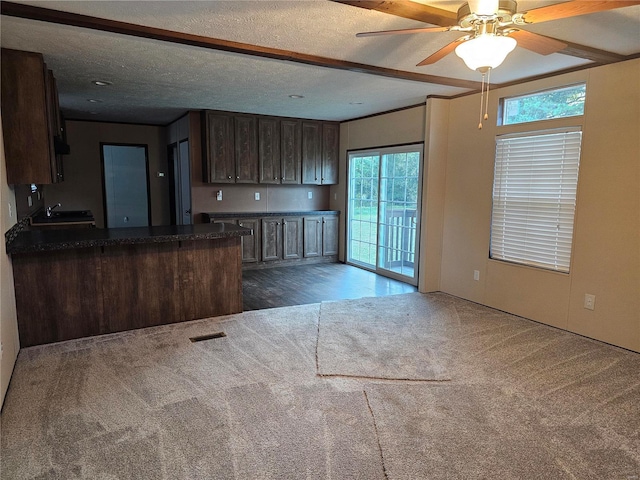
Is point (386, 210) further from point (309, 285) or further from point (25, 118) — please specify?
point (25, 118)

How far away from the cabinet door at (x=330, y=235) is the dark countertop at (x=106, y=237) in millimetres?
2918

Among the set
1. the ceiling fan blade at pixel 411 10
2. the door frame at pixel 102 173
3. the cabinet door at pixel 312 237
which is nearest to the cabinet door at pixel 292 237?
the cabinet door at pixel 312 237

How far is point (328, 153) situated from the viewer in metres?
6.88

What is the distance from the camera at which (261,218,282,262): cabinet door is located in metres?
6.39

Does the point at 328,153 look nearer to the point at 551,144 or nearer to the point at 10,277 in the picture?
the point at 551,144

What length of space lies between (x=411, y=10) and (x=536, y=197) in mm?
2521

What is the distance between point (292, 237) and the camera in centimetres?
666

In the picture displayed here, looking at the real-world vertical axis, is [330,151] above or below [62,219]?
above

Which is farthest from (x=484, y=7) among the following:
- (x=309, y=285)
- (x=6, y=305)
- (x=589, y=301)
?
(x=309, y=285)

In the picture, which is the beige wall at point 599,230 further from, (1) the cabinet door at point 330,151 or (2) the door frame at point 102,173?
A: (2) the door frame at point 102,173

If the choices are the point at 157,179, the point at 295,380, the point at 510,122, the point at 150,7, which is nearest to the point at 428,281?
the point at 510,122

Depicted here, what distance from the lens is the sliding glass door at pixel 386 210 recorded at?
5.39 meters

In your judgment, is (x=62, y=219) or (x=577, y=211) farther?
(x=62, y=219)

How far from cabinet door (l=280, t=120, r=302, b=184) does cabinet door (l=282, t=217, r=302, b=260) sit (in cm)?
65
